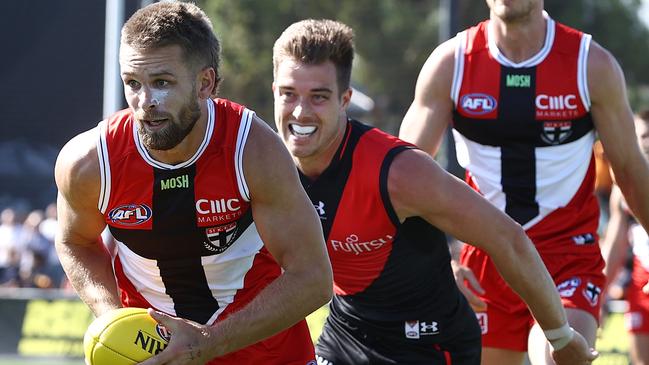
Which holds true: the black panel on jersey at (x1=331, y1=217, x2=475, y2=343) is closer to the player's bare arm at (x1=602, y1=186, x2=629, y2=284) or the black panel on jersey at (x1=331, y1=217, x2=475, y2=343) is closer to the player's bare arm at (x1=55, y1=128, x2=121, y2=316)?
the player's bare arm at (x1=55, y1=128, x2=121, y2=316)

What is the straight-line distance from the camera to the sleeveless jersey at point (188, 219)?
4352mm

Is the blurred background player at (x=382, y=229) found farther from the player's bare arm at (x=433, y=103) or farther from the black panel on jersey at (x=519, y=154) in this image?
the black panel on jersey at (x=519, y=154)

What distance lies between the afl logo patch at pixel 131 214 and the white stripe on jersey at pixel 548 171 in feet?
7.19

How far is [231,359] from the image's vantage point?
4.61 metres

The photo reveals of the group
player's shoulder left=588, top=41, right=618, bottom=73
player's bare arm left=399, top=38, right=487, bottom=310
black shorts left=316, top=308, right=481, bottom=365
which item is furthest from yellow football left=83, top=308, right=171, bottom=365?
player's shoulder left=588, top=41, right=618, bottom=73

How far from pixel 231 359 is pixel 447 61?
84.3 inches

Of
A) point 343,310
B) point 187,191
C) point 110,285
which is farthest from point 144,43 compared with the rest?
point 343,310

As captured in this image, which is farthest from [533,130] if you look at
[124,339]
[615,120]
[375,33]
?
[375,33]

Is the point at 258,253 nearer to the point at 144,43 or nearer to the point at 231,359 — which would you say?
the point at 231,359

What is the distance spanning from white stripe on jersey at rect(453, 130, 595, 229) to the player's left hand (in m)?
2.34

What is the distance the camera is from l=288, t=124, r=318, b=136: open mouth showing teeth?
5.05 m

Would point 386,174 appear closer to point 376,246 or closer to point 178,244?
point 376,246

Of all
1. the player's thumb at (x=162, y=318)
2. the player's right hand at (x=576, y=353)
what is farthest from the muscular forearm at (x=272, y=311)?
the player's right hand at (x=576, y=353)

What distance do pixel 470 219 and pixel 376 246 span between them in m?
0.57
